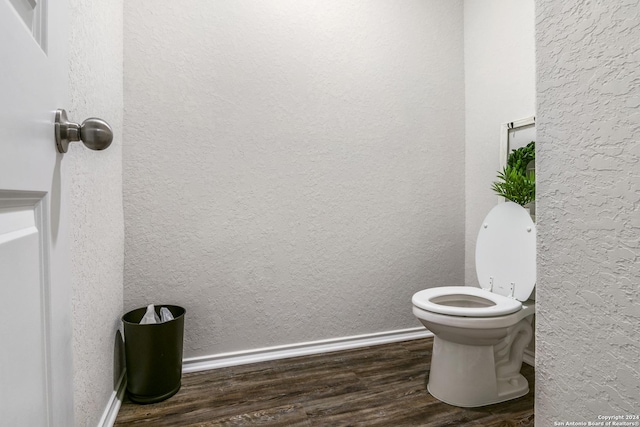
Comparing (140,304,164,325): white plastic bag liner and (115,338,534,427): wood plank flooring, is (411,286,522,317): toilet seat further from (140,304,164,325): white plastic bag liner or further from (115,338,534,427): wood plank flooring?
(140,304,164,325): white plastic bag liner

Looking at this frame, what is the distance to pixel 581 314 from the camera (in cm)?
89

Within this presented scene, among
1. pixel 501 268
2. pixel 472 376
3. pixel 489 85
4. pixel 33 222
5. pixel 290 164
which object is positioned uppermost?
pixel 489 85

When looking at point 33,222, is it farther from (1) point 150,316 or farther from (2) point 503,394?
(2) point 503,394

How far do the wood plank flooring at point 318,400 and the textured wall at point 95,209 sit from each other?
1.12 ft

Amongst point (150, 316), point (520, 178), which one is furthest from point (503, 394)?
point (150, 316)

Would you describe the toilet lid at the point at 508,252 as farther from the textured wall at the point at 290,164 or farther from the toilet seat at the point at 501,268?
the textured wall at the point at 290,164

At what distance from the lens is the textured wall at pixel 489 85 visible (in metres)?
1.90

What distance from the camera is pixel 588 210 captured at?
0.87 m

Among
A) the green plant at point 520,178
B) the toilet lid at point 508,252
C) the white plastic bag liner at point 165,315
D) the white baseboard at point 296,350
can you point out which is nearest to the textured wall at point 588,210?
the toilet lid at point 508,252

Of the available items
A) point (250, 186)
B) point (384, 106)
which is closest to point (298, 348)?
point (250, 186)

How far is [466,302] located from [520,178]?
66cm

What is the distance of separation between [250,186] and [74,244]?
3.23 feet

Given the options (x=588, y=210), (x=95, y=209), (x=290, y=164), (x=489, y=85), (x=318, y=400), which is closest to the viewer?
(x=588, y=210)

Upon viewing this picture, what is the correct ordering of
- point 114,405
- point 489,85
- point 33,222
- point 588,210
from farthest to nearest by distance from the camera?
point 489,85 < point 114,405 < point 588,210 < point 33,222
